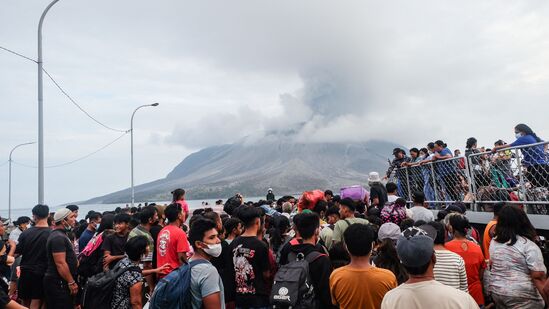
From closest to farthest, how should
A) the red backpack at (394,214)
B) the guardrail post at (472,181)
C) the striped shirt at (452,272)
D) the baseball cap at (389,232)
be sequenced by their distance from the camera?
the striped shirt at (452,272) < the baseball cap at (389,232) < the red backpack at (394,214) < the guardrail post at (472,181)

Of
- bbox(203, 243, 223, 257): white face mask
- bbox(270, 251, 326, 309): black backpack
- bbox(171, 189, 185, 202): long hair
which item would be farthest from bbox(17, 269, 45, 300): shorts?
bbox(270, 251, 326, 309): black backpack

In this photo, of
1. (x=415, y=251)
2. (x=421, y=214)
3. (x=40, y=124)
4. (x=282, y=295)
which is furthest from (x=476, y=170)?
(x=40, y=124)

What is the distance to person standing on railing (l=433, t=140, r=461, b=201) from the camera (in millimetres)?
9461

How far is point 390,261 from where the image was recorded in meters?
4.20

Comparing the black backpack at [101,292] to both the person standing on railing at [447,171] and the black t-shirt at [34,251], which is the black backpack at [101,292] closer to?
the black t-shirt at [34,251]

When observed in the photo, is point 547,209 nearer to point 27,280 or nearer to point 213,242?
point 213,242

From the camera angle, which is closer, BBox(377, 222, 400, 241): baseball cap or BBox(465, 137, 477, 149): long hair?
BBox(377, 222, 400, 241): baseball cap

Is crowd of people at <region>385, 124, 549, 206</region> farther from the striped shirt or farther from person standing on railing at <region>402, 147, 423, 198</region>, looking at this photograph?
the striped shirt

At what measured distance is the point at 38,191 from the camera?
11375mm

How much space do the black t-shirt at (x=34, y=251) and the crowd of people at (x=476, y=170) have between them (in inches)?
307

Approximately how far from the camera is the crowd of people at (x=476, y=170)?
704 centimetres

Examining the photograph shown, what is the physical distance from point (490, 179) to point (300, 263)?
223 inches

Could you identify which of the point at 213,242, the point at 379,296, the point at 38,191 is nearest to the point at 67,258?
the point at 213,242

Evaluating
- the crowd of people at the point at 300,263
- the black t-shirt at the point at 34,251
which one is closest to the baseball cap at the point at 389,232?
the crowd of people at the point at 300,263
